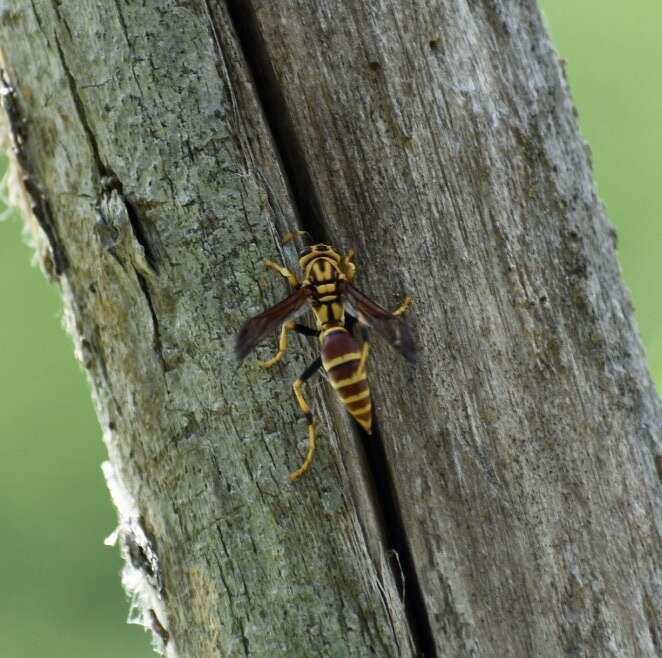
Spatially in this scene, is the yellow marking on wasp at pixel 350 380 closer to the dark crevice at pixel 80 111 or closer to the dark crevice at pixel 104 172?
the dark crevice at pixel 104 172

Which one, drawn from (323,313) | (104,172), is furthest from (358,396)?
(104,172)

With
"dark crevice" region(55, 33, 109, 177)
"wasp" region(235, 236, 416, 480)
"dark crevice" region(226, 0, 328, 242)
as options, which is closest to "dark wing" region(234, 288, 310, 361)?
"wasp" region(235, 236, 416, 480)

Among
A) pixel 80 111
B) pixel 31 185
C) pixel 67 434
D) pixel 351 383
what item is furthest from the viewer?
pixel 67 434

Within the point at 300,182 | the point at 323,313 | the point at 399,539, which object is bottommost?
the point at 399,539

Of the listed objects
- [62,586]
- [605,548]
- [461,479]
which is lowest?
[605,548]

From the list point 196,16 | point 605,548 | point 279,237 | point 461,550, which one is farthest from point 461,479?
point 196,16

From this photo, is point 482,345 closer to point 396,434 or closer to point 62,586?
point 396,434

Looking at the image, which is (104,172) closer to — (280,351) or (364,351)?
(280,351)
